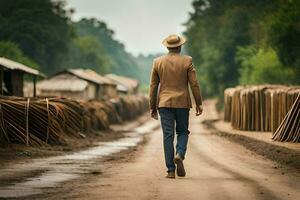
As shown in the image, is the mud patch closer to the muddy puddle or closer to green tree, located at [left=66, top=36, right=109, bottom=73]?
the muddy puddle

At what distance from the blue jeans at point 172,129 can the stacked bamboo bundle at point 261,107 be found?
12.5 metres

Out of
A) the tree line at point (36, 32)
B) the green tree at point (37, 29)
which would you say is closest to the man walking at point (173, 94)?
the tree line at point (36, 32)

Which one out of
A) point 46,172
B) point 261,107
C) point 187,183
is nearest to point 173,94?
point 187,183

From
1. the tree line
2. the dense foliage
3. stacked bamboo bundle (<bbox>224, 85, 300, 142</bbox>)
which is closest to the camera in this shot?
stacked bamboo bundle (<bbox>224, 85, 300, 142</bbox>)

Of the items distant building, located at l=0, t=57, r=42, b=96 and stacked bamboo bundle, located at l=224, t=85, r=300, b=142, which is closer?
stacked bamboo bundle, located at l=224, t=85, r=300, b=142

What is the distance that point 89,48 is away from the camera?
135 meters

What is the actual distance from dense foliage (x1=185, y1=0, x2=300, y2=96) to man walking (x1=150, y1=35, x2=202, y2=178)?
1420 inches

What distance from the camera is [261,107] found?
2852cm

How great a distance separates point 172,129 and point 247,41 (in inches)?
2625

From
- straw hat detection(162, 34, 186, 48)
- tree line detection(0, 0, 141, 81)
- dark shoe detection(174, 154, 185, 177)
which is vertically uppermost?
tree line detection(0, 0, 141, 81)

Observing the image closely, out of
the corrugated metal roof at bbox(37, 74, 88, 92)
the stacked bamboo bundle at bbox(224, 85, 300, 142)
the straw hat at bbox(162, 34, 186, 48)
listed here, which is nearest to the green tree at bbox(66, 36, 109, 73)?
the corrugated metal roof at bbox(37, 74, 88, 92)

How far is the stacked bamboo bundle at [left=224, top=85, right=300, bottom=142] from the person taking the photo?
79.8 ft

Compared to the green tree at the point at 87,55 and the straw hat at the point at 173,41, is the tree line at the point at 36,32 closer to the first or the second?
the green tree at the point at 87,55

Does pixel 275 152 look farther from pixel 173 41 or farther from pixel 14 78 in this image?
pixel 14 78
